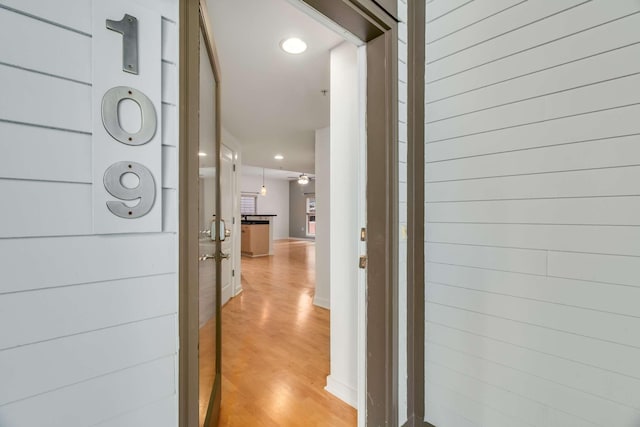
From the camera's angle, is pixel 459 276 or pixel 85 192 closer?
pixel 85 192

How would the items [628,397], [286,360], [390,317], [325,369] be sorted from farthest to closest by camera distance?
[286,360] < [325,369] < [390,317] < [628,397]

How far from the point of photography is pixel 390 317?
1325 millimetres

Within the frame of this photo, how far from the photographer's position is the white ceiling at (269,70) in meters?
1.68

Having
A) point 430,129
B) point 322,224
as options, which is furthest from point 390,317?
point 322,224

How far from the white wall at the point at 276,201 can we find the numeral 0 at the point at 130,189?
10.6 metres

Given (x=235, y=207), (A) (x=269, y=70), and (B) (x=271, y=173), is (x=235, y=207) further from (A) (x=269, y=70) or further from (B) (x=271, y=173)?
(B) (x=271, y=173)

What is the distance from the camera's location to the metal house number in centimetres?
68

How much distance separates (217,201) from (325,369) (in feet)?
5.01

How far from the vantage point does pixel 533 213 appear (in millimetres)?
1189

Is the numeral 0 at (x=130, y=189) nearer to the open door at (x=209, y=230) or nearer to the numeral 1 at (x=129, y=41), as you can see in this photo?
the numeral 1 at (x=129, y=41)

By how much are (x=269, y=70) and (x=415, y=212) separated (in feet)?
5.63

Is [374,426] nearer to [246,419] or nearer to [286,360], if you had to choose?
[246,419]

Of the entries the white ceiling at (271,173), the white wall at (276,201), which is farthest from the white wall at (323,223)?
the white wall at (276,201)

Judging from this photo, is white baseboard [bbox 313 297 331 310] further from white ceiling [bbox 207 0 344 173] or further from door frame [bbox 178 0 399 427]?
white ceiling [bbox 207 0 344 173]
